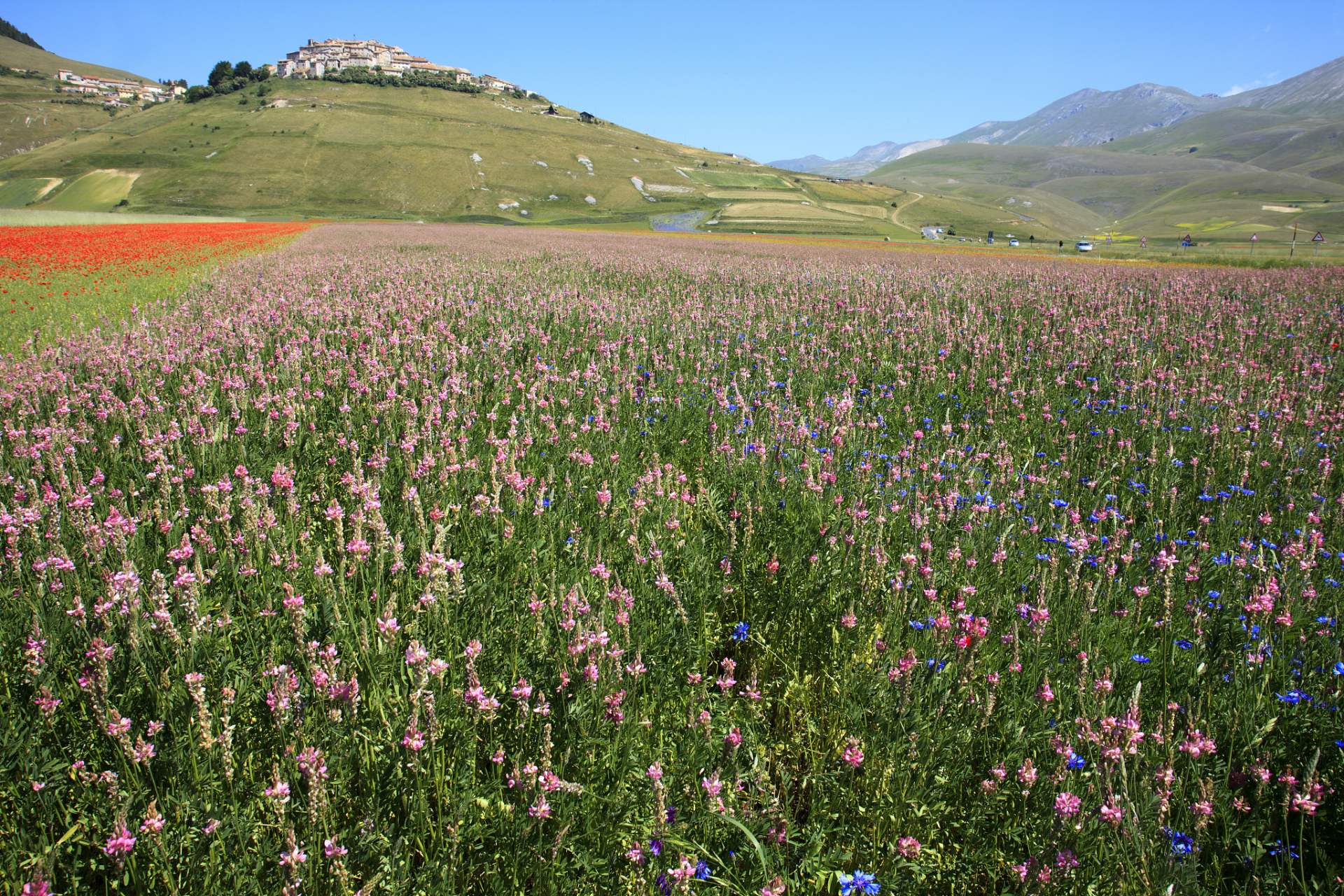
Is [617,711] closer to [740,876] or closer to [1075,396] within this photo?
[740,876]

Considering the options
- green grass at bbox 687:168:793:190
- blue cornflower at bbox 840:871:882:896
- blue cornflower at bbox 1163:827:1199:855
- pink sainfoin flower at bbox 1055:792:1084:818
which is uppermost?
green grass at bbox 687:168:793:190

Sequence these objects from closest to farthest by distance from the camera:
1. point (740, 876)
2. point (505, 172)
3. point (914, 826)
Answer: point (740, 876)
point (914, 826)
point (505, 172)

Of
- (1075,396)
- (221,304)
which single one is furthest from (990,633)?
(221,304)

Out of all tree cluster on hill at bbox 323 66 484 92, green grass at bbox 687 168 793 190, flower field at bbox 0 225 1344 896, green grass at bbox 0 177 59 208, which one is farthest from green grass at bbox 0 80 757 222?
flower field at bbox 0 225 1344 896

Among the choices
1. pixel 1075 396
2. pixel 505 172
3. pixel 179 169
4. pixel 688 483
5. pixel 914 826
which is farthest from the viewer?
pixel 505 172

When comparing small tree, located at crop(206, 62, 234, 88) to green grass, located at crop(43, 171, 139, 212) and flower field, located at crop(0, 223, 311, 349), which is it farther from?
flower field, located at crop(0, 223, 311, 349)

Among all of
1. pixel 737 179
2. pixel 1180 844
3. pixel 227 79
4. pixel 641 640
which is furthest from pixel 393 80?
pixel 1180 844

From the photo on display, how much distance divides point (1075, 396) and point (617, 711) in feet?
22.7

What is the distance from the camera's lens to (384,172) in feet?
316

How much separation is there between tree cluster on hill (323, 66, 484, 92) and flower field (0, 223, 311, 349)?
168 m

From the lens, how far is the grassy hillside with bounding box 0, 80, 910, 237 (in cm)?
8575

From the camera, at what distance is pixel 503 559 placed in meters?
3.15

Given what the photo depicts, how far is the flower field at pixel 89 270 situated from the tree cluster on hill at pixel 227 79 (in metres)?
164

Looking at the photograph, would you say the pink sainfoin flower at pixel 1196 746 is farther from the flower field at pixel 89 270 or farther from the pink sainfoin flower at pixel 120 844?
the flower field at pixel 89 270
